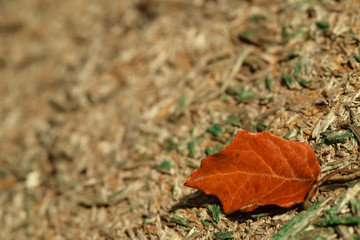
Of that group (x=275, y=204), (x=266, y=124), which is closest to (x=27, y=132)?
(x=266, y=124)

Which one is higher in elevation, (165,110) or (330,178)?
(330,178)

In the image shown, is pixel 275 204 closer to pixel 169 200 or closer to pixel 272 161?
pixel 272 161

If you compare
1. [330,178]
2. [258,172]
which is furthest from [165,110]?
[330,178]

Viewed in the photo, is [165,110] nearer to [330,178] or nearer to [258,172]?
[258,172]

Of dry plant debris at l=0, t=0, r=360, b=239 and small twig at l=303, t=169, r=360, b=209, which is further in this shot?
dry plant debris at l=0, t=0, r=360, b=239
